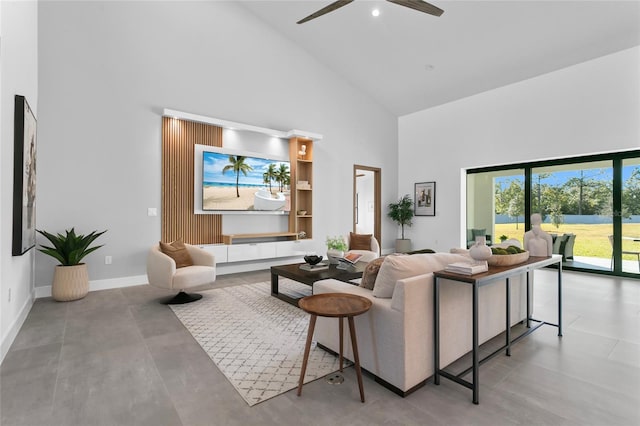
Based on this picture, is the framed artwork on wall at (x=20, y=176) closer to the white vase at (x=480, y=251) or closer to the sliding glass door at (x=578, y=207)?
the white vase at (x=480, y=251)

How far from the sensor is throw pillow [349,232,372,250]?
5828 mm

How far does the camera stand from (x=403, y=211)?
8.27 metres

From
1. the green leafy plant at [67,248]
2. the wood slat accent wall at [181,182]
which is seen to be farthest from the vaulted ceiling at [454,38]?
the green leafy plant at [67,248]

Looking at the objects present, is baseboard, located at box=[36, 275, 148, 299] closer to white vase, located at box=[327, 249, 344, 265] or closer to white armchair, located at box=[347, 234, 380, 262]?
white vase, located at box=[327, 249, 344, 265]

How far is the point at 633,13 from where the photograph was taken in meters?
4.50

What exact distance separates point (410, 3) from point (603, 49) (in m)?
4.02

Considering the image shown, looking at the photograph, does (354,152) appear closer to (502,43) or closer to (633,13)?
(502,43)

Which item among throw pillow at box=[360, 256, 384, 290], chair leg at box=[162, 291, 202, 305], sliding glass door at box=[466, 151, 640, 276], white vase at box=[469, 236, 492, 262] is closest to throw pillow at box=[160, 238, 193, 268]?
chair leg at box=[162, 291, 202, 305]

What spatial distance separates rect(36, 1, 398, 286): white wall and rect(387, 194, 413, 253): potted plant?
3.65 m

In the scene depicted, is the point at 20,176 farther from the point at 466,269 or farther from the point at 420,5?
the point at 420,5

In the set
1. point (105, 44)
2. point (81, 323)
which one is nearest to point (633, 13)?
point (105, 44)

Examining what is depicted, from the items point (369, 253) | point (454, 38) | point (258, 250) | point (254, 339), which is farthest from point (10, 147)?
point (454, 38)

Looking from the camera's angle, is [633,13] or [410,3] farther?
[633,13]

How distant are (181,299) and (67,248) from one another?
5.29 feet
